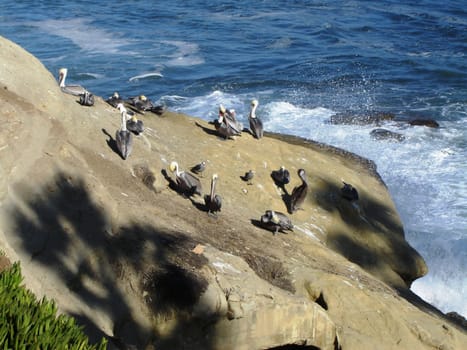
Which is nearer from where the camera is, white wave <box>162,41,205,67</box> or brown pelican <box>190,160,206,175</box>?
brown pelican <box>190,160,206,175</box>

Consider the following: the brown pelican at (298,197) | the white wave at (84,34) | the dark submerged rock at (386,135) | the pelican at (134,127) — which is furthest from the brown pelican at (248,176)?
the white wave at (84,34)

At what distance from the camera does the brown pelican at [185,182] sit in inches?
546

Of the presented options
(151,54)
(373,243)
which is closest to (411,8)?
(151,54)

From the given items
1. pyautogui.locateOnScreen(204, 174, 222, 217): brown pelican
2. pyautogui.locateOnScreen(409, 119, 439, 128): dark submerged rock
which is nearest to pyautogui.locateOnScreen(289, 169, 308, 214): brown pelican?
pyautogui.locateOnScreen(204, 174, 222, 217): brown pelican

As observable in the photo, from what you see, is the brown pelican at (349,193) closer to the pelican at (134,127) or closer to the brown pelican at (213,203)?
the brown pelican at (213,203)

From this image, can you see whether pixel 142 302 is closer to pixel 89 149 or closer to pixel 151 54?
pixel 89 149

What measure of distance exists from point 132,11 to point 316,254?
1600 inches

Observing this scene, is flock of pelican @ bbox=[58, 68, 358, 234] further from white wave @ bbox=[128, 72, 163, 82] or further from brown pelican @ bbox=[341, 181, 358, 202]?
white wave @ bbox=[128, 72, 163, 82]

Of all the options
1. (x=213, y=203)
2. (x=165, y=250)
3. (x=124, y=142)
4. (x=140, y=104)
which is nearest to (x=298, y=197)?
(x=213, y=203)

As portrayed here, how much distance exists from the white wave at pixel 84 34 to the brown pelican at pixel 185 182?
28708 millimetres

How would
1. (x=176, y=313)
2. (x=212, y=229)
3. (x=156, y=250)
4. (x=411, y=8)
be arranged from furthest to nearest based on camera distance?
(x=411, y=8), (x=212, y=229), (x=156, y=250), (x=176, y=313)

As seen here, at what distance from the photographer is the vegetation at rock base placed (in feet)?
20.0

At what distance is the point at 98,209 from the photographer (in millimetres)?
10609

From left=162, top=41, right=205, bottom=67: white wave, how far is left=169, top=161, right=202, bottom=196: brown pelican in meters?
25.9
